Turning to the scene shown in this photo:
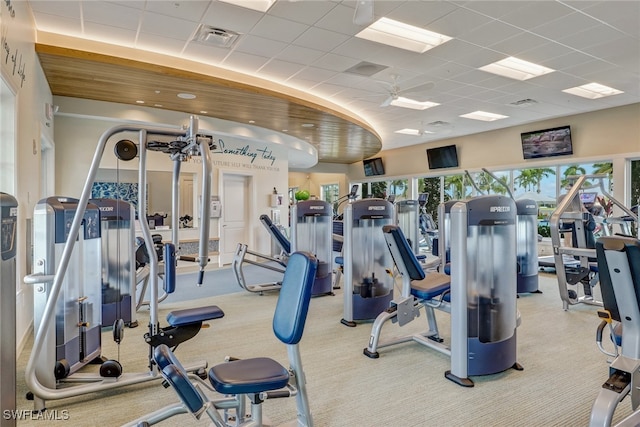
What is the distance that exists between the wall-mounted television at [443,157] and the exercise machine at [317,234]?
6.57 metres

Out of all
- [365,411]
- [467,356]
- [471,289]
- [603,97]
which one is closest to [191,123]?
[365,411]

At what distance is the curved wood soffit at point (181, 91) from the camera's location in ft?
15.6

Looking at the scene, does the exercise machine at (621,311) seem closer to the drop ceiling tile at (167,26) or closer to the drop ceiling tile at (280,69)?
the drop ceiling tile at (167,26)

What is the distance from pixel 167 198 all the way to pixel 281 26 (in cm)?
476

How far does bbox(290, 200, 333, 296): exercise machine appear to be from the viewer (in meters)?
5.50

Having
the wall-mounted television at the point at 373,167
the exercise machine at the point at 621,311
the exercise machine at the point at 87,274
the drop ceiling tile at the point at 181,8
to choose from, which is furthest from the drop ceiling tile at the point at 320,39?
→ the wall-mounted television at the point at 373,167

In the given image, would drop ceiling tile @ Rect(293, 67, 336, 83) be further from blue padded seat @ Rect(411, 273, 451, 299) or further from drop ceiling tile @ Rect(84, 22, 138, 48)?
blue padded seat @ Rect(411, 273, 451, 299)

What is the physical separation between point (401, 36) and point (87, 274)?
13.8 feet

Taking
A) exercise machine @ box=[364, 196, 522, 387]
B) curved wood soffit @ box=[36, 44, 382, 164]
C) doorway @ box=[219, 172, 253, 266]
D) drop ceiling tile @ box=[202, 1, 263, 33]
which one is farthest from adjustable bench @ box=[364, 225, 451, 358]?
doorway @ box=[219, 172, 253, 266]

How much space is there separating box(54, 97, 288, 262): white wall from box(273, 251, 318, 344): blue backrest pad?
524cm

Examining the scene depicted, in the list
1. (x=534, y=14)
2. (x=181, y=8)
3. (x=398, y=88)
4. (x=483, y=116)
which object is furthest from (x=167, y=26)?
(x=483, y=116)

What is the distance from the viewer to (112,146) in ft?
22.6

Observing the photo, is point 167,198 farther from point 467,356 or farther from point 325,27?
point 467,356

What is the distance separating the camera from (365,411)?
2.43 metres
